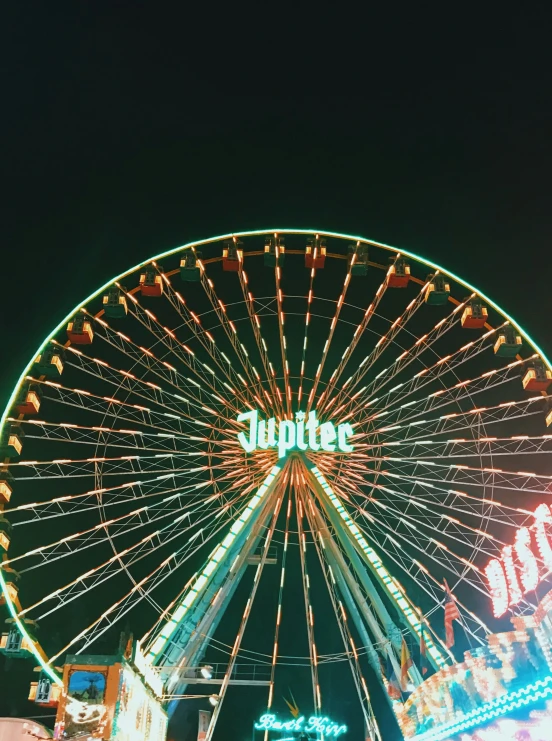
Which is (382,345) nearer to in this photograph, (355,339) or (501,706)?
(355,339)

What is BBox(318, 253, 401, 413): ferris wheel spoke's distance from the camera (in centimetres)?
2056

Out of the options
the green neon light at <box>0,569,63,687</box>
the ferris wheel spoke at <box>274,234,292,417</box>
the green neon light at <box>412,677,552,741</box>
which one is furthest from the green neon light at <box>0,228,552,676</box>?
the green neon light at <box>412,677,552,741</box>

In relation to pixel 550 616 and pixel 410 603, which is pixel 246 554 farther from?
pixel 550 616

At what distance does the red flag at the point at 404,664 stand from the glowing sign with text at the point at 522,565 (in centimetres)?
319

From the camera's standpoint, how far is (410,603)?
61.1ft

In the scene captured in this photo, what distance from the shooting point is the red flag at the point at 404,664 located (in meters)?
18.1

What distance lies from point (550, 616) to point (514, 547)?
5.15 meters

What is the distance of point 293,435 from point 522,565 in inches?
277

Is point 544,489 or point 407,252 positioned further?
point 407,252

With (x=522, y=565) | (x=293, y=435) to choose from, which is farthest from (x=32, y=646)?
(x=522, y=565)

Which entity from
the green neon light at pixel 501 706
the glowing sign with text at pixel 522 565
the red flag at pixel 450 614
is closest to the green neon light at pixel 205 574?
the red flag at pixel 450 614

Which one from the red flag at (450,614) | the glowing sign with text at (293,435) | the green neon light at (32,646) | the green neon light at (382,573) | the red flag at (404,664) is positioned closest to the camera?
the red flag at (450,614)

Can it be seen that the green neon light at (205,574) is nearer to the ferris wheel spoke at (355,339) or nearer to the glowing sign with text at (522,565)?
the ferris wheel spoke at (355,339)

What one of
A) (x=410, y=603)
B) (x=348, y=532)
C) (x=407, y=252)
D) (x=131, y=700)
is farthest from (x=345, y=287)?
(x=131, y=700)
